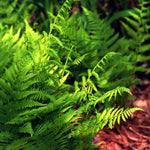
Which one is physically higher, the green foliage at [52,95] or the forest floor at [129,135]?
the green foliage at [52,95]

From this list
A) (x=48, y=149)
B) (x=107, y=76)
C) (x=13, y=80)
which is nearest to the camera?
(x=48, y=149)

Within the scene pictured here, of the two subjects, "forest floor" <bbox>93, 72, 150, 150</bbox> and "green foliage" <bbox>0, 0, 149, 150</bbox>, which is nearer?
"green foliage" <bbox>0, 0, 149, 150</bbox>

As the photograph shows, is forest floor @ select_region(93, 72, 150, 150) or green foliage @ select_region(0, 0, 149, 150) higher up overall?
green foliage @ select_region(0, 0, 149, 150)

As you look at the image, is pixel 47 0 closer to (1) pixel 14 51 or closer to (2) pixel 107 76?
(1) pixel 14 51

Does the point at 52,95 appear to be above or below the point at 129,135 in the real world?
above

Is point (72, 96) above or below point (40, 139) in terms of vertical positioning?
above

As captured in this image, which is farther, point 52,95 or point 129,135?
point 129,135

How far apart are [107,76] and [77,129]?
0.66 m

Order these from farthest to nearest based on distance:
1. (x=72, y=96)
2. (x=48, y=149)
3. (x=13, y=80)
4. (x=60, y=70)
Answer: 1. (x=60, y=70)
2. (x=72, y=96)
3. (x=13, y=80)
4. (x=48, y=149)

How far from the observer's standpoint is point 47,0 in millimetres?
2611

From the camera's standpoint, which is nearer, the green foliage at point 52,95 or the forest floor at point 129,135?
the green foliage at point 52,95

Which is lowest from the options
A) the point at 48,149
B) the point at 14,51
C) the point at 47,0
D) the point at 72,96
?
the point at 48,149

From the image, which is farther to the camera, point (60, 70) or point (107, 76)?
point (107, 76)

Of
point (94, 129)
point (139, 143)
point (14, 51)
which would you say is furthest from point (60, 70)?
point (139, 143)
